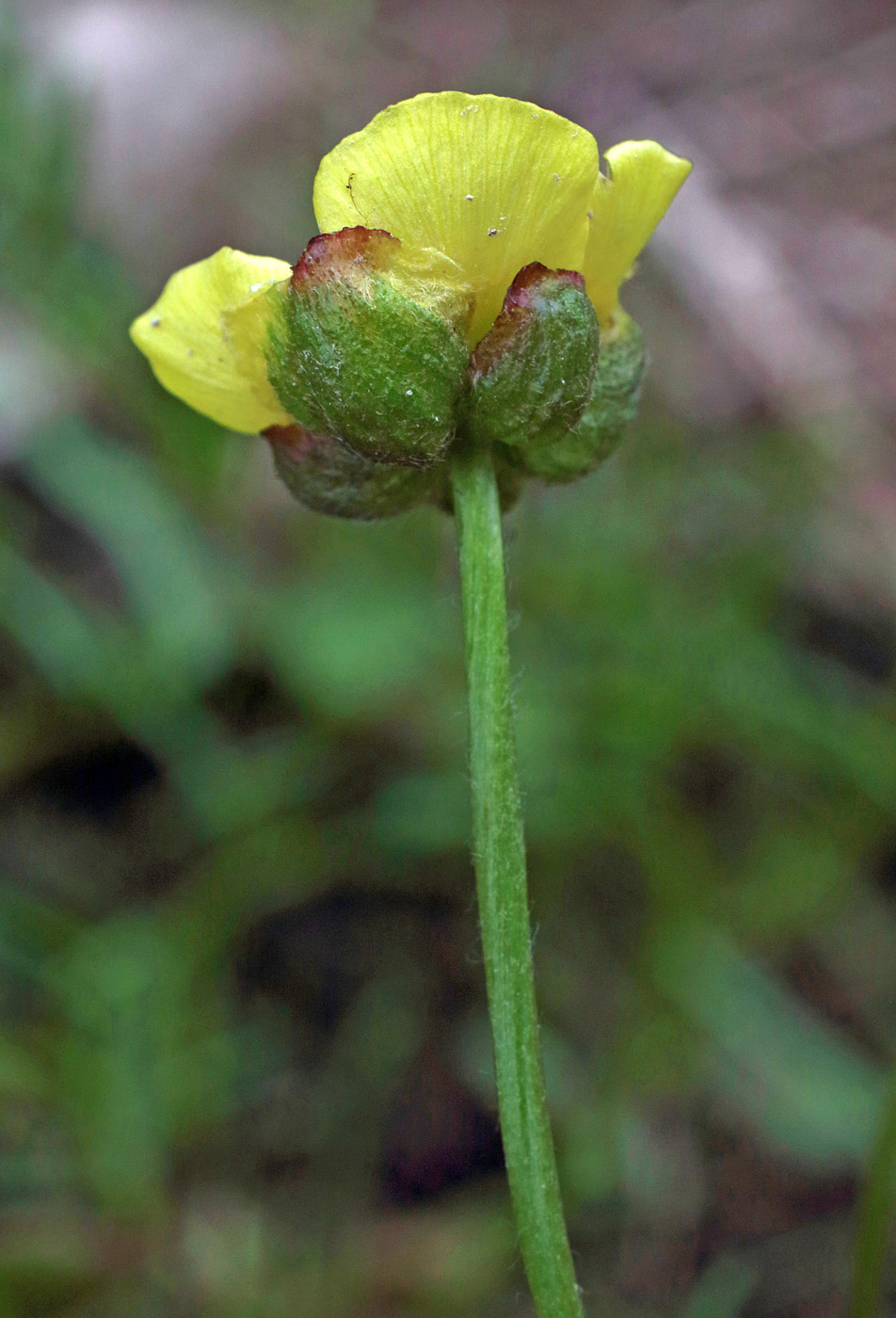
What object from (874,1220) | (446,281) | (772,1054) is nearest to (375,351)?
(446,281)

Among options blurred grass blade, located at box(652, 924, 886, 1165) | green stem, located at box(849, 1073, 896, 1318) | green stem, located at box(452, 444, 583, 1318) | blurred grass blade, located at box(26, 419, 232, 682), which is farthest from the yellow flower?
blurred grass blade, located at box(26, 419, 232, 682)

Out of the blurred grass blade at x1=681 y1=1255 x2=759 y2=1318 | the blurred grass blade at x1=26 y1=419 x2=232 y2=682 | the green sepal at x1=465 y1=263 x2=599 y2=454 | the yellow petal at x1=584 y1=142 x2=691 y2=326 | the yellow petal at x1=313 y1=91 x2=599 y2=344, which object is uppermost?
the blurred grass blade at x1=26 y1=419 x2=232 y2=682

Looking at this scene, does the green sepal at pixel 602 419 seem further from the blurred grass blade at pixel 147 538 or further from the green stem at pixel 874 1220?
the blurred grass blade at pixel 147 538

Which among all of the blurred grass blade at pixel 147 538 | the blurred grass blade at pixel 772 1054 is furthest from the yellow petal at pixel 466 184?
the blurred grass blade at pixel 147 538

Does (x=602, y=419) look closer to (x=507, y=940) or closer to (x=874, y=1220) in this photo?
(x=507, y=940)

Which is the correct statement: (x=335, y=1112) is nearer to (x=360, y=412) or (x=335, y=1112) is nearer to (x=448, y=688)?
(x=448, y=688)

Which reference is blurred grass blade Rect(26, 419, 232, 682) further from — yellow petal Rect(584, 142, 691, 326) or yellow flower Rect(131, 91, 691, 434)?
yellow petal Rect(584, 142, 691, 326)
